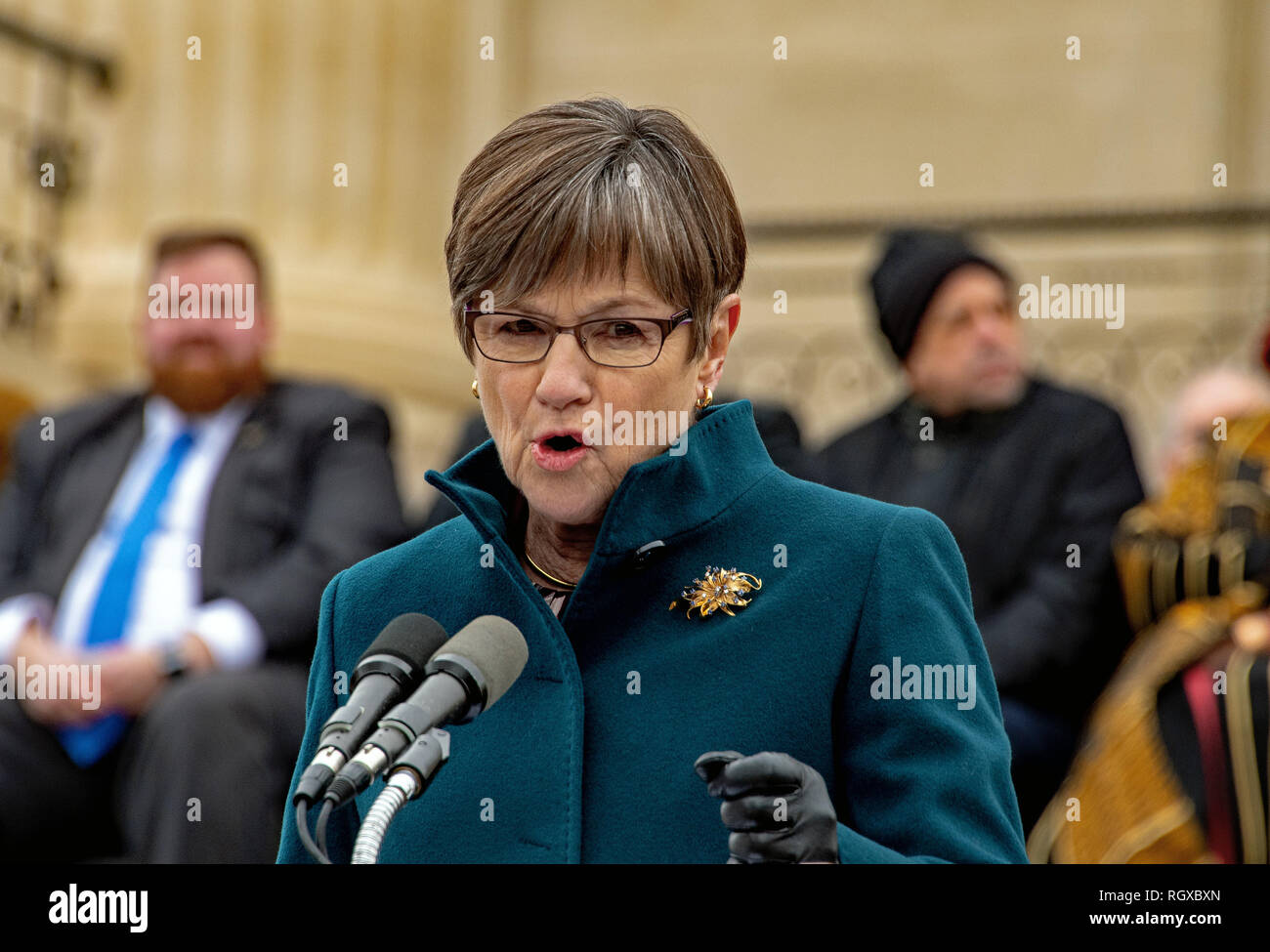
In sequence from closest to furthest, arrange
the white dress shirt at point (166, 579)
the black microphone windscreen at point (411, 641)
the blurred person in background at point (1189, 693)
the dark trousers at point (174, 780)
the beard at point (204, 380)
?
the black microphone windscreen at point (411, 641)
the dark trousers at point (174, 780)
the blurred person in background at point (1189, 693)
the white dress shirt at point (166, 579)
the beard at point (204, 380)

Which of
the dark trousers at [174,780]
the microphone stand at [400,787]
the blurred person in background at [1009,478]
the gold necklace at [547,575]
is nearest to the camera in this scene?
the microphone stand at [400,787]

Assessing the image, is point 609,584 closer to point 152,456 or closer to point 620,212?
point 620,212

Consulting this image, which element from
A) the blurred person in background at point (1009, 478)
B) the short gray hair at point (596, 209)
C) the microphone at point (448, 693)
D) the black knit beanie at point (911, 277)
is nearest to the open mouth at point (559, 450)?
the short gray hair at point (596, 209)

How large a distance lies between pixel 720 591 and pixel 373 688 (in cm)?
50

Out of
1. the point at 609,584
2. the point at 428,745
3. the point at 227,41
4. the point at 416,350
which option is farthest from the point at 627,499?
the point at 227,41

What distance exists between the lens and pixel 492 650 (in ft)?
5.56

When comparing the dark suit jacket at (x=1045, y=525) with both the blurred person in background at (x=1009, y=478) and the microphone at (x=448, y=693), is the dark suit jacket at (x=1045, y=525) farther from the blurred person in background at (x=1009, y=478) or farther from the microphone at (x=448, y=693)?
the microphone at (x=448, y=693)

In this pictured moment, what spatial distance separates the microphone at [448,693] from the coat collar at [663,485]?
25 cm

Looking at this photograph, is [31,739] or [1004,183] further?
[1004,183]

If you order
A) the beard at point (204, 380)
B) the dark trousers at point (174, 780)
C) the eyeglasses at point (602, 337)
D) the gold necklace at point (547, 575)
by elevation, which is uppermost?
the beard at point (204, 380)

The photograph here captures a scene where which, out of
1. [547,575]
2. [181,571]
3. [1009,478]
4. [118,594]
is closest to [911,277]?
[1009,478]

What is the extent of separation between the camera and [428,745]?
1.59m

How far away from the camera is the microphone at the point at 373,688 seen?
155 centimetres
